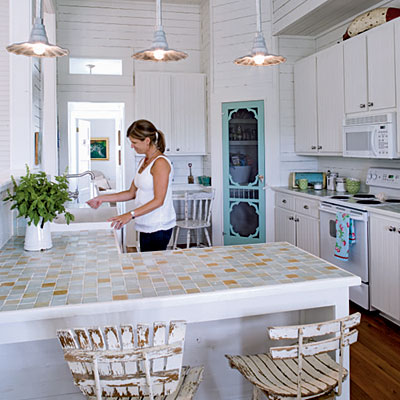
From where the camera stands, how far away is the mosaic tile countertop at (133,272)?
4.84ft

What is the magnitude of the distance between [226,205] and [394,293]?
8.67 feet

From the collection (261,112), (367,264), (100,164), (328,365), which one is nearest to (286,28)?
(261,112)

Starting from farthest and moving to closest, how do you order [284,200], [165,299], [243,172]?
[243,172] → [284,200] → [165,299]

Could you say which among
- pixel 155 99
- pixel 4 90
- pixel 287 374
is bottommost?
pixel 287 374

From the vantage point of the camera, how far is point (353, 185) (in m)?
4.34

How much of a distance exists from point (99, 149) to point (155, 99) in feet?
15.7

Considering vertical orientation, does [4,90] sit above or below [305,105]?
below

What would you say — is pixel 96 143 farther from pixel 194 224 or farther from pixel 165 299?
pixel 165 299

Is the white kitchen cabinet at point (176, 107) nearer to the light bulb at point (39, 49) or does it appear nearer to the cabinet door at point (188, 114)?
the cabinet door at point (188, 114)

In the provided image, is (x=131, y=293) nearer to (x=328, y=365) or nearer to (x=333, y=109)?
A: (x=328, y=365)

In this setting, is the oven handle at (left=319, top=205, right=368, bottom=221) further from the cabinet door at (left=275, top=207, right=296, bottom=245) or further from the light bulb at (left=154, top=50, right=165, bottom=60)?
the light bulb at (left=154, top=50, right=165, bottom=60)

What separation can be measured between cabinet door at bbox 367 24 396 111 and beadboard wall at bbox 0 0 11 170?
286 centimetres

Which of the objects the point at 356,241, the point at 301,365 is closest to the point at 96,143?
the point at 356,241

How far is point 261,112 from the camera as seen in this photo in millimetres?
5172
